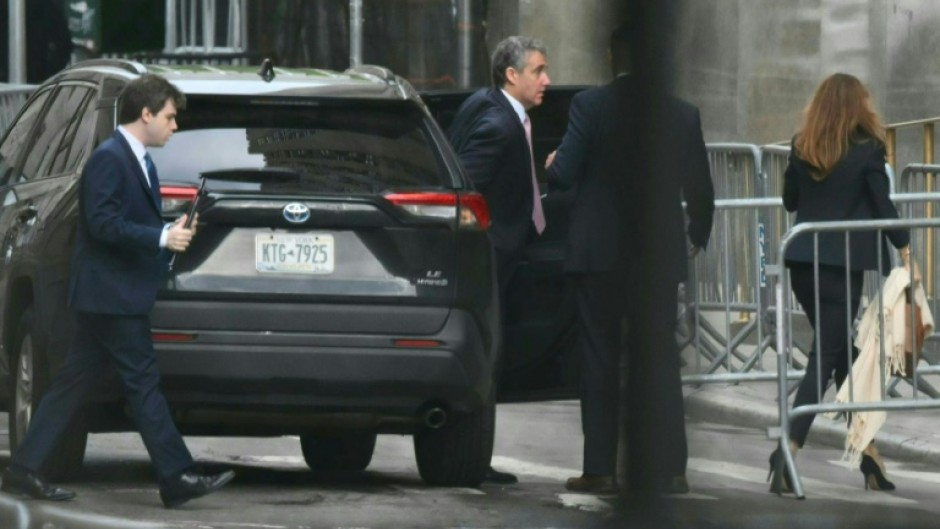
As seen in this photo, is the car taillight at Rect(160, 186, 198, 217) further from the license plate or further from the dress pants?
the dress pants

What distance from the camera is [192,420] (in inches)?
289

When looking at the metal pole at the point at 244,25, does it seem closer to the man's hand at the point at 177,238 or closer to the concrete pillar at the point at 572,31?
the man's hand at the point at 177,238

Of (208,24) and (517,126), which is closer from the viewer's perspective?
(517,126)

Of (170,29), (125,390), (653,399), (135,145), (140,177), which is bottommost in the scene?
(125,390)

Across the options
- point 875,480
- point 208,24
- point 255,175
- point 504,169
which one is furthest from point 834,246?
point 208,24

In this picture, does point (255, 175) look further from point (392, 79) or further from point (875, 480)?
point (875, 480)

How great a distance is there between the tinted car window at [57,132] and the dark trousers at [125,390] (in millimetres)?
923

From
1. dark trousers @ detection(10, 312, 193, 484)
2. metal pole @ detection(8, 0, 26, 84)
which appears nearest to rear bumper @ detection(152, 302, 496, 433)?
dark trousers @ detection(10, 312, 193, 484)

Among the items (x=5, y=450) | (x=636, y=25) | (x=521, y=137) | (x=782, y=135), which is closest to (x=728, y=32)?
(x=636, y=25)

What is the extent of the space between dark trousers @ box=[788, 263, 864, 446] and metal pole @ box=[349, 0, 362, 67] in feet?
13.0

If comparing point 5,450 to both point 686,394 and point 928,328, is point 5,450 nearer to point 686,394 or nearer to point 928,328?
point 928,328

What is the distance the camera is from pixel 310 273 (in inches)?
280

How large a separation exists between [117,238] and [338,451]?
80.3 inches

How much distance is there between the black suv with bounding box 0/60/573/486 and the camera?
7059mm
